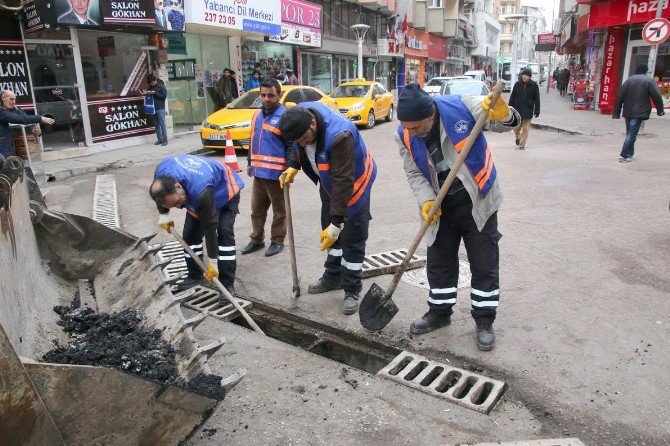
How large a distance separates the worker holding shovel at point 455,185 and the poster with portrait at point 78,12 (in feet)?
30.3

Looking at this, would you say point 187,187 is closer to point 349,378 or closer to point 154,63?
point 349,378

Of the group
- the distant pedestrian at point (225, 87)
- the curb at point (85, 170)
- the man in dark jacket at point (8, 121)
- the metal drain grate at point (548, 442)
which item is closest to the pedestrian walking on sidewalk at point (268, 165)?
the metal drain grate at point (548, 442)

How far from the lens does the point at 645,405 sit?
9.11 ft

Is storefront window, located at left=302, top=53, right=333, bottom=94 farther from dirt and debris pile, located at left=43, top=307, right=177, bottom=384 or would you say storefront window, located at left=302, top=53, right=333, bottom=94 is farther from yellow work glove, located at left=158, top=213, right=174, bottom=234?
dirt and debris pile, located at left=43, top=307, right=177, bottom=384

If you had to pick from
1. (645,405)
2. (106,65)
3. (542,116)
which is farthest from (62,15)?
(542,116)

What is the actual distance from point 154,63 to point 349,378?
1223cm

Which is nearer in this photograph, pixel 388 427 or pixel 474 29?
pixel 388 427

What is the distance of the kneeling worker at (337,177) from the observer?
11.6 feet

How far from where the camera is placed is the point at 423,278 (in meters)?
4.54

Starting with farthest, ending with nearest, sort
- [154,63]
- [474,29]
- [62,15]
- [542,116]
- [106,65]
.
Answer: [474,29] < [542,116] < [154,63] < [106,65] < [62,15]

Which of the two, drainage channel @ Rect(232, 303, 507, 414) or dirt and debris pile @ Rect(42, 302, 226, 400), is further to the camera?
drainage channel @ Rect(232, 303, 507, 414)

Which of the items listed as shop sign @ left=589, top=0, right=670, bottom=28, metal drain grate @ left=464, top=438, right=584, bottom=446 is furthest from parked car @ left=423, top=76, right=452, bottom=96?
metal drain grate @ left=464, top=438, right=584, bottom=446

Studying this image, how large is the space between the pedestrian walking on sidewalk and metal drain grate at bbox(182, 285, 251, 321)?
1.00 m

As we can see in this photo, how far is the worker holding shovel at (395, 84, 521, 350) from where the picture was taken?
307cm
